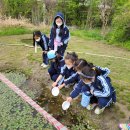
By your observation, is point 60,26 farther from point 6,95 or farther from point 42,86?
point 6,95

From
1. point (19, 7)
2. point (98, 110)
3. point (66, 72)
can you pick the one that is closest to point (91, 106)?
point (98, 110)

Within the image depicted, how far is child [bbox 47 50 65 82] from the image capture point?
457cm

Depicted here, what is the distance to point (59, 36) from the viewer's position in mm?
5445

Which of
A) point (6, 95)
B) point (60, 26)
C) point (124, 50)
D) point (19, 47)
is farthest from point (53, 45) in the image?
point (124, 50)

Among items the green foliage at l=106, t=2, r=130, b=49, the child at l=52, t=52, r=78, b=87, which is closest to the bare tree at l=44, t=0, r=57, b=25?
the green foliage at l=106, t=2, r=130, b=49

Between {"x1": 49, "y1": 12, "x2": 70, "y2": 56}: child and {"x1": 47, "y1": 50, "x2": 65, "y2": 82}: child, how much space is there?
2.28 feet

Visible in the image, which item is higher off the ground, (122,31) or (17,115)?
(122,31)

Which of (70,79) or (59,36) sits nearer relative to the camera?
(70,79)

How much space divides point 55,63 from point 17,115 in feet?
4.57

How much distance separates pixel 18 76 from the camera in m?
5.55

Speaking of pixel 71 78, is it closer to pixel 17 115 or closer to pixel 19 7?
pixel 17 115

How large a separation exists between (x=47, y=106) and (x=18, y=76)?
67.3 inches

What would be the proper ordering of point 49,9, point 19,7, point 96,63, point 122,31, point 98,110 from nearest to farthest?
point 98,110
point 96,63
point 122,31
point 49,9
point 19,7

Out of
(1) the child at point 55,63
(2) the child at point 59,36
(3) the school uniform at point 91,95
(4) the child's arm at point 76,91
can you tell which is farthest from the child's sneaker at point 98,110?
(2) the child at point 59,36
